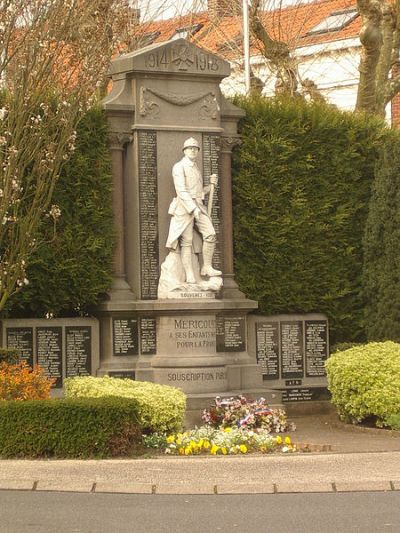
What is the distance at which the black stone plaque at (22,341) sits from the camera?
17625 mm

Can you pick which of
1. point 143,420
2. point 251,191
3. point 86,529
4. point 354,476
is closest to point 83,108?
point 251,191

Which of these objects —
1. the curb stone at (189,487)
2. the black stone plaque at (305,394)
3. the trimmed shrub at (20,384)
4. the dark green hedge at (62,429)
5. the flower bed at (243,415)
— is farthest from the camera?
the black stone plaque at (305,394)

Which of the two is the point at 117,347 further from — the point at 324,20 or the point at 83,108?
the point at 324,20

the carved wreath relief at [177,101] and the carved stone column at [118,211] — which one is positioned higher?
the carved wreath relief at [177,101]

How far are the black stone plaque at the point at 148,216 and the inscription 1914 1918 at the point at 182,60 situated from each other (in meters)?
0.98

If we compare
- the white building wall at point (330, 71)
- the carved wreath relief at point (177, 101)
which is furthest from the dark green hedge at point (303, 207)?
the white building wall at point (330, 71)

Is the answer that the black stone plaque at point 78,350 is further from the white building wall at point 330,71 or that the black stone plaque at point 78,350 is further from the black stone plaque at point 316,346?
the white building wall at point 330,71

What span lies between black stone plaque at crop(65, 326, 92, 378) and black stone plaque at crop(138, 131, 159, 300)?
1.04 m

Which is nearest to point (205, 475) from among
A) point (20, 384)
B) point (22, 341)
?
point (20, 384)

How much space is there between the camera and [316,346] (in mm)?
19734

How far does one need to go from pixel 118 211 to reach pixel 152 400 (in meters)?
4.52

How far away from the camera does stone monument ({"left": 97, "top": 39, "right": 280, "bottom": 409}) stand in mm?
17922

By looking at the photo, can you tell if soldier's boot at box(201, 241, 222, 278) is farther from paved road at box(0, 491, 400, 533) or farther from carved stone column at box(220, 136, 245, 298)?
paved road at box(0, 491, 400, 533)

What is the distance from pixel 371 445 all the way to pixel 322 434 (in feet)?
5.47
